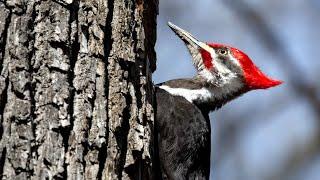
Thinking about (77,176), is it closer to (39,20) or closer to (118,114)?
(118,114)

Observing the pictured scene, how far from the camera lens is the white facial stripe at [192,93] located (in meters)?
3.71

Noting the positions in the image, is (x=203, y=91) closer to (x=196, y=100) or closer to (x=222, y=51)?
(x=196, y=100)

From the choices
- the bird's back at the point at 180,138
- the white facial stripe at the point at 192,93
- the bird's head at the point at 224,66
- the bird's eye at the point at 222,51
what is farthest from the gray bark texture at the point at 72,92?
the bird's eye at the point at 222,51

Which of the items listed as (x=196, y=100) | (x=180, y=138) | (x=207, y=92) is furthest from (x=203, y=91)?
(x=180, y=138)

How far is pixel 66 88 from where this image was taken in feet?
8.13

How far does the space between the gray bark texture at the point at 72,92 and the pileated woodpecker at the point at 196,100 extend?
1.55 feet

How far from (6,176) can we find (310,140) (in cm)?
436

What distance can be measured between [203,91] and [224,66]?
0.42 meters

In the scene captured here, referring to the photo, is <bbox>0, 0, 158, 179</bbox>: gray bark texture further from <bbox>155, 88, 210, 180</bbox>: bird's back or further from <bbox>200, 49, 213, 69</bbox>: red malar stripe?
<bbox>200, 49, 213, 69</bbox>: red malar stripe

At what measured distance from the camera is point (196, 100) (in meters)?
3.77

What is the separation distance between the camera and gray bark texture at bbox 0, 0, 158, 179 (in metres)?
2.34

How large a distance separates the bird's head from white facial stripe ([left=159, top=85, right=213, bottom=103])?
0.60ft

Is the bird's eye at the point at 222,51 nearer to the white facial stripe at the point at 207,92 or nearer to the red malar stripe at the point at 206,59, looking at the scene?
the red malar stripe at the point at 206,59

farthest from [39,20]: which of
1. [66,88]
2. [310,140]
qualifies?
[310,140]
